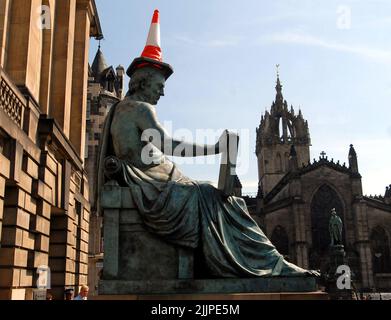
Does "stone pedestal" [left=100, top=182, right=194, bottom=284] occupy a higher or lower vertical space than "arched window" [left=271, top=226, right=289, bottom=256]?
lower

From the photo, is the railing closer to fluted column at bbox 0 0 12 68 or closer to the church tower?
fluted column at bbox 0 0 12 68

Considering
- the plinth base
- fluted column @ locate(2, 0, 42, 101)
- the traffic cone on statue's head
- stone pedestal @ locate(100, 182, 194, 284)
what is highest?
fluted column @ locate(2, 0, 42, 101)

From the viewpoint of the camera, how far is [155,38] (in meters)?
5.47

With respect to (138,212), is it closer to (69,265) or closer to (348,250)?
(69,265)

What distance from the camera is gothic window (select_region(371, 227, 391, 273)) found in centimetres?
4894

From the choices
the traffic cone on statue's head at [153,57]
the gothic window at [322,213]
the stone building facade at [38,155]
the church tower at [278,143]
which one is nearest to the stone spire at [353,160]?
the gothic window at [322,213]

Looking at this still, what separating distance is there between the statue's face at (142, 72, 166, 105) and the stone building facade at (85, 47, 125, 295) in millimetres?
27951

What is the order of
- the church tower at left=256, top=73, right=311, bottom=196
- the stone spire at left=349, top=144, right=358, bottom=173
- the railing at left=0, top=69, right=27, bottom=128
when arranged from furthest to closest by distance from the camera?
the church tower at left=256, top=73, right=311, bottom=196 < the stone spire at left=349, top=144, right=358, bottom=173 < the railing at left=0, top=69, right=27, bottom=128

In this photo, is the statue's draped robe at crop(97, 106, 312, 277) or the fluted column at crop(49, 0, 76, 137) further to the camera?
the fluted column at crop(49, 0, 76, 137)

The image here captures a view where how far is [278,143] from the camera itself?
76312 mm

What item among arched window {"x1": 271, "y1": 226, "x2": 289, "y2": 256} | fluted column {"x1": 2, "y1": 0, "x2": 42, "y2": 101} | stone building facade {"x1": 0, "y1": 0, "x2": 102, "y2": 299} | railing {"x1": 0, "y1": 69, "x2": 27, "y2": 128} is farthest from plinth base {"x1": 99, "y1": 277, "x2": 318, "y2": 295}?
arched window {"x1": 271, "y1": 226, "x2": 289, "y2": 256}

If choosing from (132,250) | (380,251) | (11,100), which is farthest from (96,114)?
(132,250)
